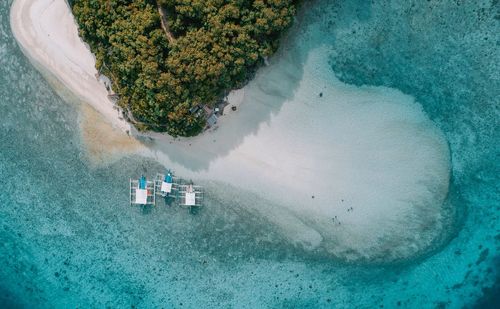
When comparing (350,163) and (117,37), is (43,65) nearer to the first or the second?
(117,37)

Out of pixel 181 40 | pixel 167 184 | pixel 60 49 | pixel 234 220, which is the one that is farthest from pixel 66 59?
pixel 234 220

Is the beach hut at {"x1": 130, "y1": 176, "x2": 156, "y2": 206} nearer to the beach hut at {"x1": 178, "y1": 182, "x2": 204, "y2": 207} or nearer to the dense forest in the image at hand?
the beach hut at {"x1": 178, "y1": 182, "x2": 204, "y2": 207}

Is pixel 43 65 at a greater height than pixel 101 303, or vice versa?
pixel 43 65

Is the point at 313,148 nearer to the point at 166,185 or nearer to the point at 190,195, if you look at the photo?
the point at 190,195

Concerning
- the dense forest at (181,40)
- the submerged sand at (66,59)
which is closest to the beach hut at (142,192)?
the submerged sand at (66,59)

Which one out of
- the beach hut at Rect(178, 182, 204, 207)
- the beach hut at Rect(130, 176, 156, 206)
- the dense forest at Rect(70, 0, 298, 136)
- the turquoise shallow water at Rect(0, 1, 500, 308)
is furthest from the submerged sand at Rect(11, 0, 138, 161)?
the beach hut at Rect(178, 182, 204, 207)

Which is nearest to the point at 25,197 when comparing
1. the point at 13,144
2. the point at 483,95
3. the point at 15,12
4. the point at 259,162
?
the point at 13,144

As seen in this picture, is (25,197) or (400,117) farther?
(25,197)
